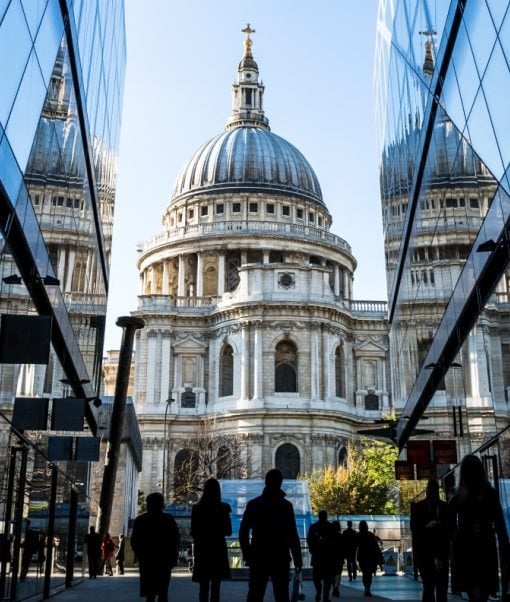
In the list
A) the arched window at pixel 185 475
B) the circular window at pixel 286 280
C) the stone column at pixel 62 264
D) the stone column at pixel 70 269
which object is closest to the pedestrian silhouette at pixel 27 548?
the stone column at pixel 62 264

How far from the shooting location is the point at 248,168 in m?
88.6

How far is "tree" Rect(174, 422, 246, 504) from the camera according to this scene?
197ft

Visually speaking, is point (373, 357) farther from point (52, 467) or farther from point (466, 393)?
point (52, 467)

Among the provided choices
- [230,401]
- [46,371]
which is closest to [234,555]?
[46,371]

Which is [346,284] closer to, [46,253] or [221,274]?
[221,274]

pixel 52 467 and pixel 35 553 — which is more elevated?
pixel 52 467

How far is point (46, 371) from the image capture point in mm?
18906

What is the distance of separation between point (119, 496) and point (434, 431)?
21.6 m

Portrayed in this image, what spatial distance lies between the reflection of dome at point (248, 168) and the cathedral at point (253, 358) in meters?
7.59

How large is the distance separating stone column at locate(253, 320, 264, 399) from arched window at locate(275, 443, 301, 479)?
14.0ft

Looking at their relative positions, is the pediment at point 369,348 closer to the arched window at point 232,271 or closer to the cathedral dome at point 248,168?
the arched window at point 232,271

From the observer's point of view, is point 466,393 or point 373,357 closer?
point 466,393

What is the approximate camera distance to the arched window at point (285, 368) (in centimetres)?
6581

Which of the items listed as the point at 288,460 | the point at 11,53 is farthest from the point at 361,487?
the point at 11,53
